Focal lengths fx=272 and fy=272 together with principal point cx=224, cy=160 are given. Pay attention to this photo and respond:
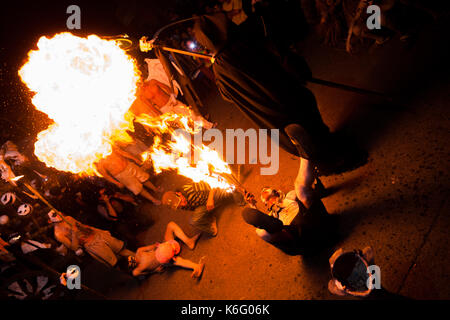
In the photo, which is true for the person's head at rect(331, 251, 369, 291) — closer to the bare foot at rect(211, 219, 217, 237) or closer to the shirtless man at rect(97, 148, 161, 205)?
the bare foot at rect(211, 219, 217, 237)

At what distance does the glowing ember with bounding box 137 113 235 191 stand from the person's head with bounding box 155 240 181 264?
1.50m

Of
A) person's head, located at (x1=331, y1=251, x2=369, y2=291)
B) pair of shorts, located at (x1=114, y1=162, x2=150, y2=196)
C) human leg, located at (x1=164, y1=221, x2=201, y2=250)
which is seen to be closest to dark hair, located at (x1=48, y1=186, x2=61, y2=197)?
pair of shorts, located at (x1=114, y1=162, x2=150, y2=196)

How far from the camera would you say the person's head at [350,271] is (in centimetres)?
290

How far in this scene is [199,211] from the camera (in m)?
5.70

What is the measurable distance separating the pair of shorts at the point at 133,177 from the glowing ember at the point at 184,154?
22.7 inches

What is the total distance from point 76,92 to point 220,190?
3.19m

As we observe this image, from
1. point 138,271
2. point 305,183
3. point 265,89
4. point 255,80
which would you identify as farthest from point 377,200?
point 138,271

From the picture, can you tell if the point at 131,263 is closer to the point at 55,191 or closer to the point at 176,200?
the point at 176,200

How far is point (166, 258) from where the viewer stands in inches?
224

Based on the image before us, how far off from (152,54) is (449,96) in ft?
29.7

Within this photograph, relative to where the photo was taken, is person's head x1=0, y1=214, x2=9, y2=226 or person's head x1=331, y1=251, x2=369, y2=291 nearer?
person's head x1=331, y1=251, x2=369, y2=291

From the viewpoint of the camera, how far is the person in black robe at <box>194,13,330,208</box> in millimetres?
3701

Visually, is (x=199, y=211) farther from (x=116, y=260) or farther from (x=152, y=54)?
(x=152, y=54)
